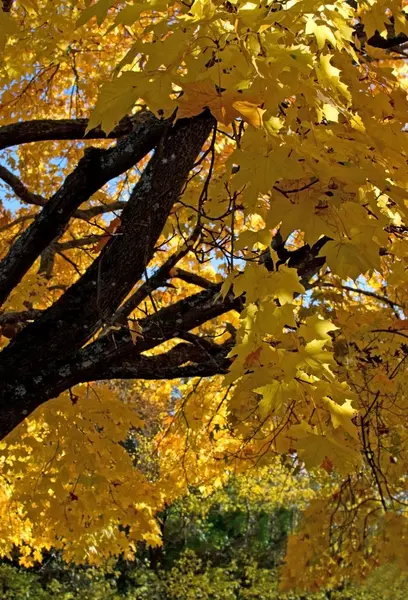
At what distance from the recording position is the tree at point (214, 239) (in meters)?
1.15

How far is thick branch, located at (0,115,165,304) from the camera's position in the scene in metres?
2.64

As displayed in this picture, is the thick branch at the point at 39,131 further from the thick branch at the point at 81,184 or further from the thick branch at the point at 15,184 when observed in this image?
the thick branch at the point at 15,184

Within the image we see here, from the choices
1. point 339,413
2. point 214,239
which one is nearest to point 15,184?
point 214,239

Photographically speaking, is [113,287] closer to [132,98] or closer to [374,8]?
[374,8]

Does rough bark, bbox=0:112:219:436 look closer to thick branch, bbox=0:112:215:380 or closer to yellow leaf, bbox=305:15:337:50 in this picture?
thick branch, bbox=0:112:215:380

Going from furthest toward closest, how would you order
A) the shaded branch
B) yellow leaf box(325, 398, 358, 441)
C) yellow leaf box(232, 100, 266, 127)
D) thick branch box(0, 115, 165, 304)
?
the shaded branch < thick branch box(0, 115, 165, 304) < yellow leaf box(325, 398, 358, 441) < yellow leaf box(232, 100, 266, 127)

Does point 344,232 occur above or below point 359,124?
below

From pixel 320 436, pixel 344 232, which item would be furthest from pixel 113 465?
pixel 344 232

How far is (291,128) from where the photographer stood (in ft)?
4.67

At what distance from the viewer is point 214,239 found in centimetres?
186

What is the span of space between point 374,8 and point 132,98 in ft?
4.72

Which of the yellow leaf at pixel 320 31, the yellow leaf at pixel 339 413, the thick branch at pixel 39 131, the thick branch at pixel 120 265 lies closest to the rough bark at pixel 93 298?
the thick branch at pixel 120 265

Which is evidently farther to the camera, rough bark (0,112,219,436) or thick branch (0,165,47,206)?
thick branch (0,165,47,206)

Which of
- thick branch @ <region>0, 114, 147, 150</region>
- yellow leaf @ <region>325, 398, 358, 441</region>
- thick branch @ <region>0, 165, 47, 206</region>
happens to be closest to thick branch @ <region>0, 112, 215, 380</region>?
thick branch @ <region>0, 114, 147, 150</region>
